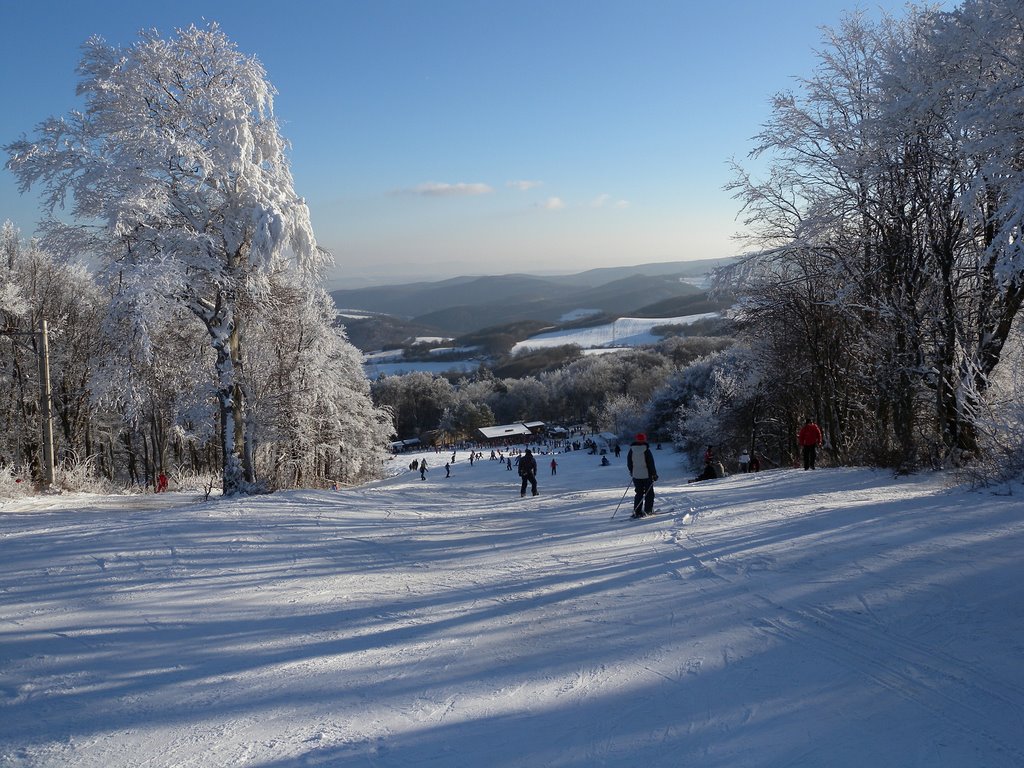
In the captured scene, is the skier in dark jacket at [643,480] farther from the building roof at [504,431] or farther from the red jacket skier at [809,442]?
the building roof at [504,431]

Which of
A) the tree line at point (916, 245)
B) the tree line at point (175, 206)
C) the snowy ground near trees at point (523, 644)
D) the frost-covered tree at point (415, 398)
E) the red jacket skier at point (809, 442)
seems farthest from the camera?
the frost-covered tree at point (415, 398)

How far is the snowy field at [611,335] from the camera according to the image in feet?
556

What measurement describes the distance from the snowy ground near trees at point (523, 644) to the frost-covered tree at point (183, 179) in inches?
211

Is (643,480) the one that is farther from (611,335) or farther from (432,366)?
(611,335)

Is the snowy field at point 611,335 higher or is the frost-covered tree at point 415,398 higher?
the snowy field at point 611,335

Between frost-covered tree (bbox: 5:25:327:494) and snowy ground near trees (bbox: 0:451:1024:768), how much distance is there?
17.6 ft

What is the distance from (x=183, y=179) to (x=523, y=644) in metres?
11.1

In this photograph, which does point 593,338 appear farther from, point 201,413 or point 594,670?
point 594,670

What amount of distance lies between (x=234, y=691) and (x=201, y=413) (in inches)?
578

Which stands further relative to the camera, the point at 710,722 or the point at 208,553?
the point at 208,553

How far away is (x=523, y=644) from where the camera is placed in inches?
194

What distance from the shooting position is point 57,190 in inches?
471

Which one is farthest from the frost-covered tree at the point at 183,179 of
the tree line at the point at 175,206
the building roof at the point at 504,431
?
the building roof at the point at 504,431

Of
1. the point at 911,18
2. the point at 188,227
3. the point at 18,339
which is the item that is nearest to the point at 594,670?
the point at 188,227
